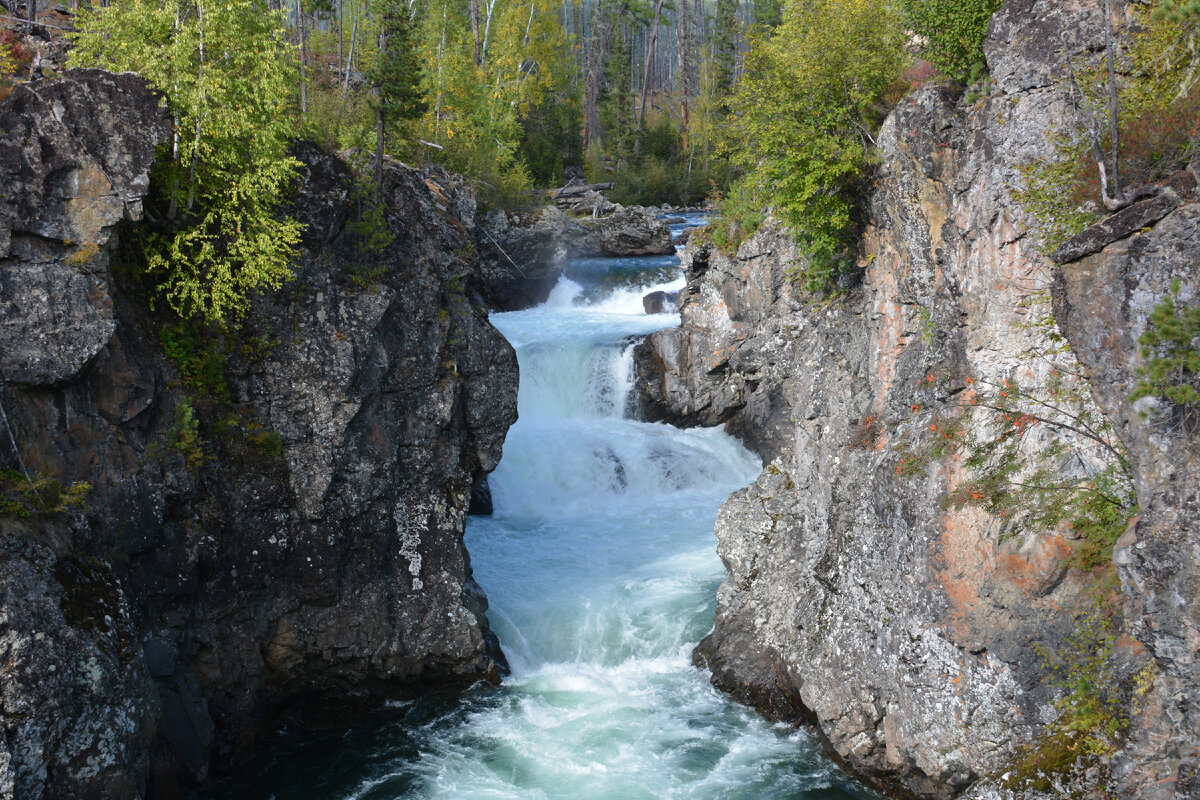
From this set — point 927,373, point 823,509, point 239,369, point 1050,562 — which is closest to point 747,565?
point 823,509

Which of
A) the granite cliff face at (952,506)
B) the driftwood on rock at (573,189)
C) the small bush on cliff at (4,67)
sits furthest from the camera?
the driftwood on rock at (573,189)

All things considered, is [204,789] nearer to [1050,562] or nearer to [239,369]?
[239,369]

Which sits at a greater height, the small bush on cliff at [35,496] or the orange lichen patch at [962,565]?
the small bush on cliff at [35,496]

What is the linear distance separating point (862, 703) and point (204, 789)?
9.25m

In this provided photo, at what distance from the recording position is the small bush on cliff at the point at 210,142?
37.1 ft

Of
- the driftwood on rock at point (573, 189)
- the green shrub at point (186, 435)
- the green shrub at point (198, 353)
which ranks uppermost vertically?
the driftwood on rock at point (573, 189)

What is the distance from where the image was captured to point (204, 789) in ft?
37.5

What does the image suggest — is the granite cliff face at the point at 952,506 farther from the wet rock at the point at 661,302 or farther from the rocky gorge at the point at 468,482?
the wet rock at the point at 661,302

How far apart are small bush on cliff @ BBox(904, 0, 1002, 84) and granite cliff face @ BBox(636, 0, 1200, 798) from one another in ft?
1.71

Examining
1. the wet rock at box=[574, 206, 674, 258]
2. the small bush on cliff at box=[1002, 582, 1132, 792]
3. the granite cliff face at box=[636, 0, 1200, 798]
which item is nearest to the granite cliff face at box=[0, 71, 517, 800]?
the granite cliff face at box=[636, 0, 1200, 798]

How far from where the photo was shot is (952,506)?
33.9ft

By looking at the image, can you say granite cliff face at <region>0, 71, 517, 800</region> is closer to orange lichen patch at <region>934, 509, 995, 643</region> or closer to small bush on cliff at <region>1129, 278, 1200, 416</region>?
orange lichen patch at <region>934, 509, 995, 643</region>

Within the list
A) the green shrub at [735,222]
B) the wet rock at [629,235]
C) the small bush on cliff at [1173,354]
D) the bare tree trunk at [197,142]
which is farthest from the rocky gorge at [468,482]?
the wet rock at [629,235]

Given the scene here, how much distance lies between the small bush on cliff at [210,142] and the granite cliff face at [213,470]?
492 millimetres
